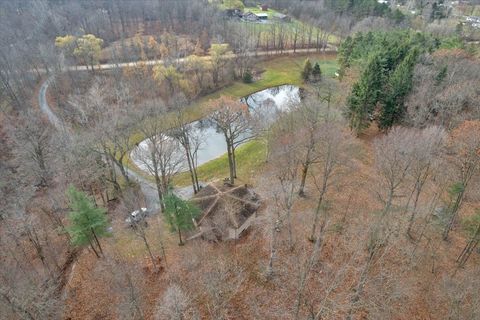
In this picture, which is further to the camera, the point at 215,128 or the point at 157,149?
the point at 215,128

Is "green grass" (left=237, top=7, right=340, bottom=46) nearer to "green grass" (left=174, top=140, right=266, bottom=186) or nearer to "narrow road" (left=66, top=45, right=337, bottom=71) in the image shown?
"narrow road" (left=66, top=45, right=337, bottom=71)

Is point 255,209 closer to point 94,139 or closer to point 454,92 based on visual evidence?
point 94,139

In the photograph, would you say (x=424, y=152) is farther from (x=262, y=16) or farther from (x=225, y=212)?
(x=262, y=16)

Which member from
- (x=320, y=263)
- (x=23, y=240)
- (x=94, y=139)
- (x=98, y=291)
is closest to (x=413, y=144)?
(x=320, y=263)

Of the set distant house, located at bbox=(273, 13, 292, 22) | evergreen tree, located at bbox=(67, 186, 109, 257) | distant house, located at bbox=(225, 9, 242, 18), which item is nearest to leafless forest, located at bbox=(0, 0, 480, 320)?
evergreen tree, located at bbox=(67, 186, 109, 257)

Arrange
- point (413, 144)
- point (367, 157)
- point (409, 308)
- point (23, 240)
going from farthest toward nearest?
point (367, 157), point (23, 240), point (413, 144), point (409, 308)

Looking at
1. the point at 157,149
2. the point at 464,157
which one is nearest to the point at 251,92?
the point at 157,149
